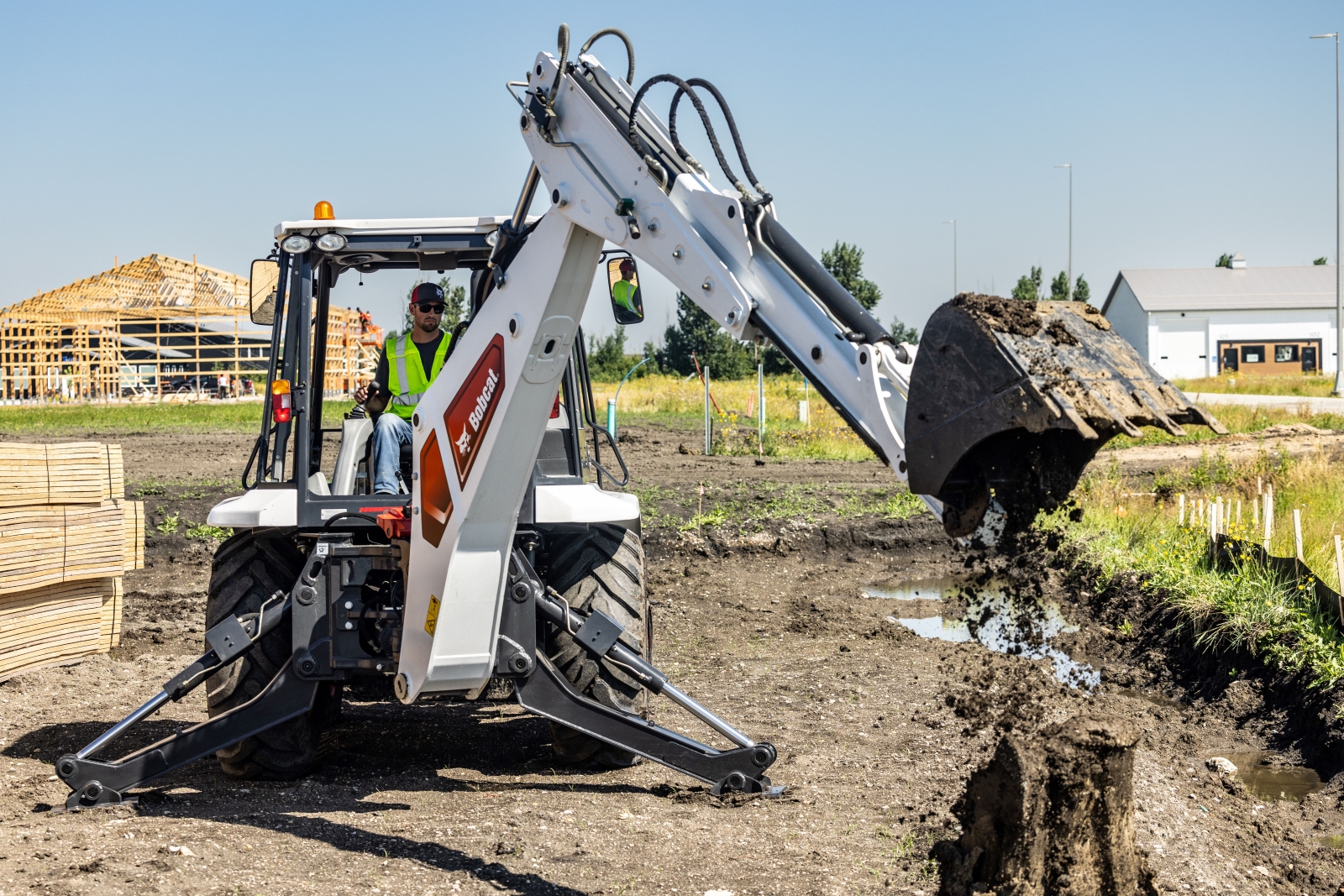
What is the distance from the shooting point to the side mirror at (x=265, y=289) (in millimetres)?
5680

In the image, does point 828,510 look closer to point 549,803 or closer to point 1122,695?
point 1122,695

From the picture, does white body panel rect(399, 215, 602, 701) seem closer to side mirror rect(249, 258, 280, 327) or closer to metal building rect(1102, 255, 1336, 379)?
side mirror rect(249, 258, 280, 327)

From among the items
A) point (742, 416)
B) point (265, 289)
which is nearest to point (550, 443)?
point (265, 289)

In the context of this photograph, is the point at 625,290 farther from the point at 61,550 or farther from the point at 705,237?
the point at 61,550

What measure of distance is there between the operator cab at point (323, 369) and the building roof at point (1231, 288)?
62.2 metres

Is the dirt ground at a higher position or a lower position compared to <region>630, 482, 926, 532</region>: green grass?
lower

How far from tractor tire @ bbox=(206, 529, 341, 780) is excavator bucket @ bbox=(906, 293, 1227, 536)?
3533mm

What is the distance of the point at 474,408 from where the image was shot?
4785 mm

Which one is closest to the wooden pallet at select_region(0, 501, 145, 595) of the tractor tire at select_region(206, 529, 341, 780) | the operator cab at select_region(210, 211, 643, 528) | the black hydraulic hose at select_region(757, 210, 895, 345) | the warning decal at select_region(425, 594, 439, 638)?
the tractor tire at select_region(206, 529, 341, 780)

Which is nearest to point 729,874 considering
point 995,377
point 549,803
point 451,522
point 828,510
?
point 549,803

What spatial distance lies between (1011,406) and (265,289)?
3.88 meters

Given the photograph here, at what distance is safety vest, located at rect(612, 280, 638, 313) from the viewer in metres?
5.13

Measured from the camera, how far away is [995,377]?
3.21 metres

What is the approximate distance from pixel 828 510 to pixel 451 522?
32.3ft
